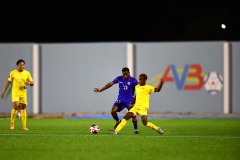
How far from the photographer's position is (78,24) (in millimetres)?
54656

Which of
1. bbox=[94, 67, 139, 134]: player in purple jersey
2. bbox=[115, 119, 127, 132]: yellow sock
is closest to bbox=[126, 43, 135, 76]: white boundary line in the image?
bbox=[94, 67, 139, 134]: player in purple jersey

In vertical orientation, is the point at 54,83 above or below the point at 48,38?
below

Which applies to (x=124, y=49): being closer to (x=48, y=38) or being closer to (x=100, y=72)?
(x=100, y=72)

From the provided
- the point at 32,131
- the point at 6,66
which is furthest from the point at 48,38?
the point at 32,131

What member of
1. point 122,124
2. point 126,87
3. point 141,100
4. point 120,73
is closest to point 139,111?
point 141,100

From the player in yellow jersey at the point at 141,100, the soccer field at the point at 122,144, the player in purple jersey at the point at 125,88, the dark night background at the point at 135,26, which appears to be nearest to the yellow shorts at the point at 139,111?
the player in yellow jersey at the point at 141,100

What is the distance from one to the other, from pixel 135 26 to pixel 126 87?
31.1 meters

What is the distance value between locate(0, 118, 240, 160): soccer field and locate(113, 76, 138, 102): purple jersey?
1075 mm

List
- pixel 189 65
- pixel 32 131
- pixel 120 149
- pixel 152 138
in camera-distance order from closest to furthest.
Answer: pixel 120 149, pixel 152 138, pixel 32 131, pixel 189 65

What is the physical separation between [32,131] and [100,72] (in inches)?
508

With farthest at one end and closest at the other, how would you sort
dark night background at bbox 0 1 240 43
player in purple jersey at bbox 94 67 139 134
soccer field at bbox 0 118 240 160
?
dark night background at bbox 0 1 240 43, player in purple jersey at bbox 94 67 139 134, soccer field at bbox 0 118 240 160

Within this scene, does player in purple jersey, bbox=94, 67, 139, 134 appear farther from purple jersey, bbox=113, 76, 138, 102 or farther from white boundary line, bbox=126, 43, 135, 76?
white boundary line, bbox=126, 43, 135, 76

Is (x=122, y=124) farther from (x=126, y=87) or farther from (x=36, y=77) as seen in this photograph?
(x=36, y=77)

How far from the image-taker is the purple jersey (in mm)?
23500
